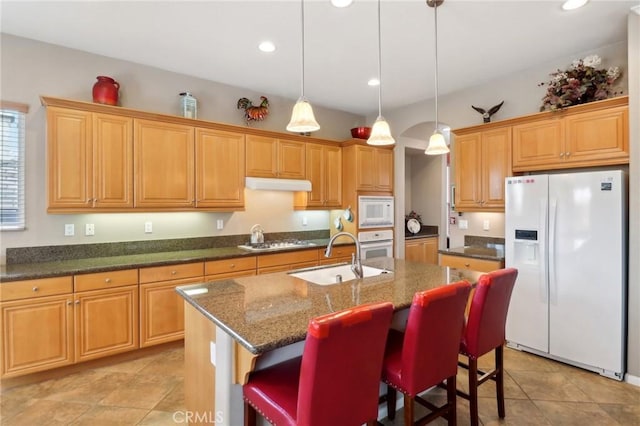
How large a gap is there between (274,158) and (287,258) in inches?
48.6

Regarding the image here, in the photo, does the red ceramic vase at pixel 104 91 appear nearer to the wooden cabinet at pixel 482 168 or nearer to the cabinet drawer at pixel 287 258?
the cabinet drawer at pixel 287 258

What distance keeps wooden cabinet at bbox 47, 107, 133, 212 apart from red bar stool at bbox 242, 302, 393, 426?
241 cm

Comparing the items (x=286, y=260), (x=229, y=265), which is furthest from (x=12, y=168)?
(x=286, y=260)

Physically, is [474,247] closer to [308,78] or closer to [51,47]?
[308,78]

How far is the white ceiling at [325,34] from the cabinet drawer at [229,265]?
6.66ft

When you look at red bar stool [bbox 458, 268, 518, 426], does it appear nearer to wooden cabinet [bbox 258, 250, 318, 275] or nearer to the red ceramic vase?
wooden cabinet [bbox 258, 250, 318, 275]

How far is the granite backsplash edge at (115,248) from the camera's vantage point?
2854mm

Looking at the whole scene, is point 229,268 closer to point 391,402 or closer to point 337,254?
point 337,254

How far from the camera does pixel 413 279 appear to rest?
2146mm

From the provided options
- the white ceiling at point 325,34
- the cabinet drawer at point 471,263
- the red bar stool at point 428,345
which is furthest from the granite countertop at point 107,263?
the red bar stool at point 428,345

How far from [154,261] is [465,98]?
13.0 feet

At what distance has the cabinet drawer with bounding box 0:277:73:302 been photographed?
237 centimetres

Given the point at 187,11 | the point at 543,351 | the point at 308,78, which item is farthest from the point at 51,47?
the point at 543,351

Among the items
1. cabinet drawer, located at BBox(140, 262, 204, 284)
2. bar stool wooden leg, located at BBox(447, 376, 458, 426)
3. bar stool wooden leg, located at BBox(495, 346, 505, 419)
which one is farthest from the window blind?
bar stool wooden leg, located at BBox(495, 346, 505, 419)
